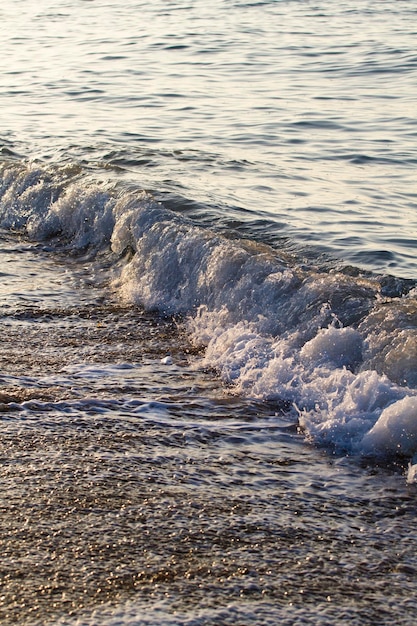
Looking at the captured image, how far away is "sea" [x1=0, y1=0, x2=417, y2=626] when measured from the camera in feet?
12.0

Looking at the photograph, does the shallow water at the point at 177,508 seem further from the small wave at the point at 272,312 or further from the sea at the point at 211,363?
the small wave at the point at 272,312

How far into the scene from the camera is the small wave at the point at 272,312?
5.22 m

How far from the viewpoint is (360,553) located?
3.86 meters

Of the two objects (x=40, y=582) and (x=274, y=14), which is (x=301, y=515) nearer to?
(x=40, y=582)

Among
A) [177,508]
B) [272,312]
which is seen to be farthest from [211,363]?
[177,508]

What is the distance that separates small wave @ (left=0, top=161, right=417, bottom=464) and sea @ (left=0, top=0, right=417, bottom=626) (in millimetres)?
20

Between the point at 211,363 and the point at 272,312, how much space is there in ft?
2.61

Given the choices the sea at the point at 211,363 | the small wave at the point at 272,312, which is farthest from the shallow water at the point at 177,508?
the small wave at the point at 272,312

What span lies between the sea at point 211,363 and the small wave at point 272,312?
0.02 metres

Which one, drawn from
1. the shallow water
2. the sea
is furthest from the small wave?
the shallow water

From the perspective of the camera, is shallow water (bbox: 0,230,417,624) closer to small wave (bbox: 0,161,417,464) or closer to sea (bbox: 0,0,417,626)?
sea (bbox: 0,0,417,626)

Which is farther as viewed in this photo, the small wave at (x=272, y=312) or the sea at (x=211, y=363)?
the small wave at (x=272, y=312)

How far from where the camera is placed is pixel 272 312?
6.79 metres

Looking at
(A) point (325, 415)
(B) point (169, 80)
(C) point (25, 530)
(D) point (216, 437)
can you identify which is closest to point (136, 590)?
(C) point (25, 530)
